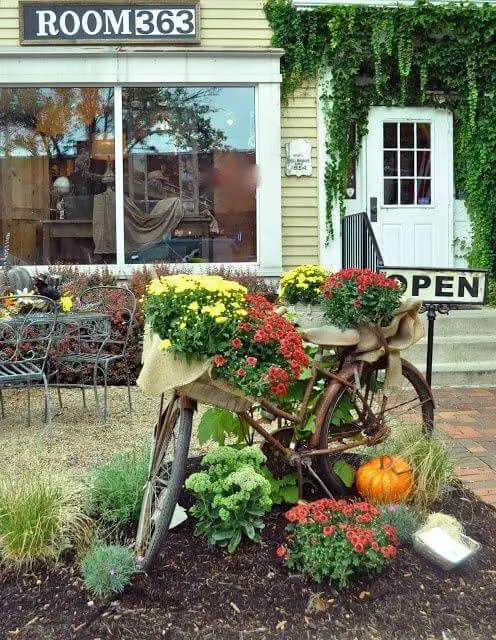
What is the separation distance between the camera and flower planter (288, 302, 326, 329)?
12.2 feet

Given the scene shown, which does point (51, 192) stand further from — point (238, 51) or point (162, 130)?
point (238, 51)

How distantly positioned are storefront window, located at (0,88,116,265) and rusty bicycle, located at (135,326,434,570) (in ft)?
18.0

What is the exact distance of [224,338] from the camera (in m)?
2.46

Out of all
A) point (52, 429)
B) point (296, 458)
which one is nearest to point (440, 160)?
point (52, 429)

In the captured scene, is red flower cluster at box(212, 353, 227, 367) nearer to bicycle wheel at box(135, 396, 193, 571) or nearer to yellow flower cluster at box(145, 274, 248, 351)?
yellow flower cluster at box(145, 274, 248, 351)

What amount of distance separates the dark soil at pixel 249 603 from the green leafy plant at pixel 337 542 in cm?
7

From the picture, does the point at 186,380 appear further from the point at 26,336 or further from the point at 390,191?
the point at 390,191

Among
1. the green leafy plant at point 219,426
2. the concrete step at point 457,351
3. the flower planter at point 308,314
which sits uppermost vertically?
the flower planter at point 308,314

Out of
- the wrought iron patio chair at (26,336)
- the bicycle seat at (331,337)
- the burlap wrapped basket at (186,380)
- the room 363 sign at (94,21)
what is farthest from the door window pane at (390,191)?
the burlap wrapped basket at (186,380)

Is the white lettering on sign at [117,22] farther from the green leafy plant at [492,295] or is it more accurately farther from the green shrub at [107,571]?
the green shrub at [107,571]

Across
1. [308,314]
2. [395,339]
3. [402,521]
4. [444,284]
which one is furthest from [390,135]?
[402,521]

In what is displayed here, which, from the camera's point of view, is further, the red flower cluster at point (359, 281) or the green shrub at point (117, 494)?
the red flower cluster at point (359, 281)

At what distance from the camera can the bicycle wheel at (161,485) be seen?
7.98ft

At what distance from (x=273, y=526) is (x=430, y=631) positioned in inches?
31.5
